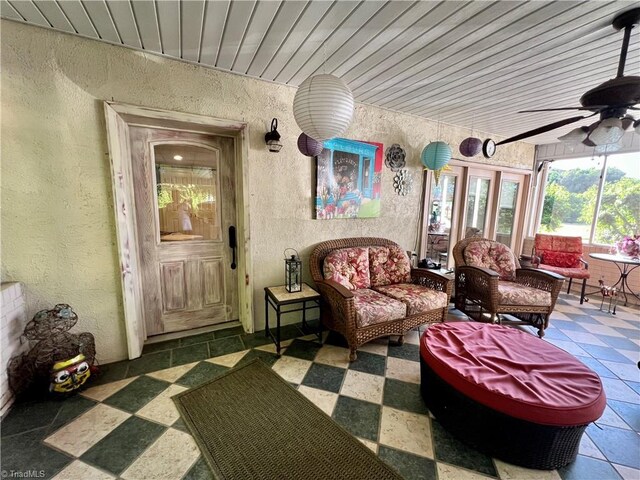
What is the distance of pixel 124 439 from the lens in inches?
59.1

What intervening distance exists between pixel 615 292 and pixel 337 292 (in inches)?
166

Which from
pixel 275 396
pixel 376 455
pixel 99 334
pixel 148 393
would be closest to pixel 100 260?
pixel 99 334

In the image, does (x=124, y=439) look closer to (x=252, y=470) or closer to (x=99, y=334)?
(x=252, y=470)

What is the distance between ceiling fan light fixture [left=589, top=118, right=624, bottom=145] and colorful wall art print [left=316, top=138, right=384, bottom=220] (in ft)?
6.08

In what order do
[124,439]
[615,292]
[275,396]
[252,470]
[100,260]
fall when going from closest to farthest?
[252,470]
[124,439]
[275,396]
[100,260]
[615,292]

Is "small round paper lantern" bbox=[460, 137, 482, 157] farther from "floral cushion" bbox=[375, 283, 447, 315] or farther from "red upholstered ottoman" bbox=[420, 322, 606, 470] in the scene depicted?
"red upholstered ottoman" bbox=[420, 322, 606, 470]

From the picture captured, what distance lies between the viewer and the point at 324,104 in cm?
150

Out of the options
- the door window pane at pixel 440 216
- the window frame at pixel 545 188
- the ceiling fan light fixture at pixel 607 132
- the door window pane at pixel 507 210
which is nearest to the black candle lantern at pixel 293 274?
the door window pane at pixel 440 216

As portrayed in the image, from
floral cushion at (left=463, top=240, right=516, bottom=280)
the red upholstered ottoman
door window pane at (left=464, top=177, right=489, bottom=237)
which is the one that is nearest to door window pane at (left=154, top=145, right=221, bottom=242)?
the red upholstered ottoman

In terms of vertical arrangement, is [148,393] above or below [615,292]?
below

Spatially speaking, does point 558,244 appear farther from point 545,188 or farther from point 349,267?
point 349,267

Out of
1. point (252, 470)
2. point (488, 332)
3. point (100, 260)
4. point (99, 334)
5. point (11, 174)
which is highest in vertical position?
point (11, 174)

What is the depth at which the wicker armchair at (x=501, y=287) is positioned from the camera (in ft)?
9.20

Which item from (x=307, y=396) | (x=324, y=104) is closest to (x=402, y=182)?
(x=324, y=104)
